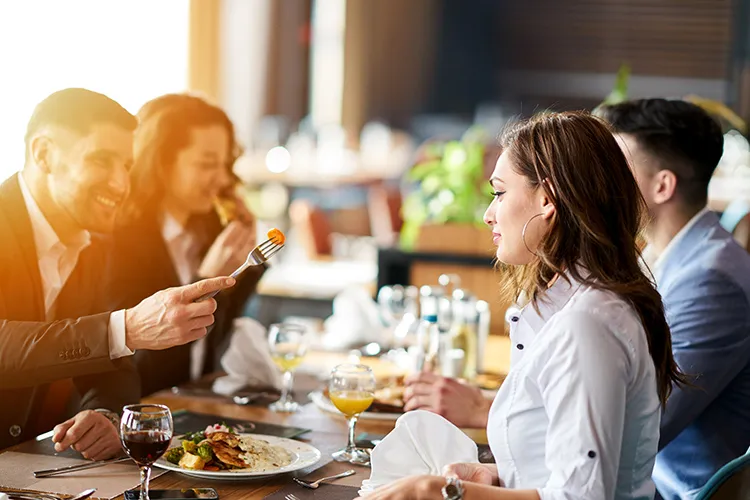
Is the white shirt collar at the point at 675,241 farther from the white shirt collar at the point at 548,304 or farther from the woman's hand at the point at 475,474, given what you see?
the woman's hand at the point at 475,474

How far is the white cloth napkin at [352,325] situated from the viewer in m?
3.04

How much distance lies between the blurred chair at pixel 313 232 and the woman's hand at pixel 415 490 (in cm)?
460

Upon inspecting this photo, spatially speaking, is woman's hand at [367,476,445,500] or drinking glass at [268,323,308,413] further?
drinking glass at [268,323,308,413]

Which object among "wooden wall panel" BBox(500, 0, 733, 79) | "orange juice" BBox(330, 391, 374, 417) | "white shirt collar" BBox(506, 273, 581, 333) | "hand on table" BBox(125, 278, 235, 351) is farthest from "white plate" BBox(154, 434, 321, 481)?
"wooden wall panel" BBox(500, 0, 733, 79)

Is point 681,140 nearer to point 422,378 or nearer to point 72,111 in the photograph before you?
point 422,378

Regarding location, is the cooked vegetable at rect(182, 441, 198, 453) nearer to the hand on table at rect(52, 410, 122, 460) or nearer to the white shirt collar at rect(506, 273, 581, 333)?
the hand on table at rect(52, 410, 122, 460)

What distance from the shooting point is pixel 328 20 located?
10.6m

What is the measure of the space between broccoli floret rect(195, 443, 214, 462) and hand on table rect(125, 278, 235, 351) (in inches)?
7.3

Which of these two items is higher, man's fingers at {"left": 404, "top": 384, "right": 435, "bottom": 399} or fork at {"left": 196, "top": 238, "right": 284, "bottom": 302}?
fork at {"left": 196, "top": 238, "right": 284, "bottom": 302}

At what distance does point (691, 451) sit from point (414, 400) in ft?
2.05

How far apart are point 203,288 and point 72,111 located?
656 millimetres

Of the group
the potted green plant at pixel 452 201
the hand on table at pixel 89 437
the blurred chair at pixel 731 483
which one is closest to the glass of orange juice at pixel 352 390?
the hand on table at pixel 89 437

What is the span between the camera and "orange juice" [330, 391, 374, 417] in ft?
6.00

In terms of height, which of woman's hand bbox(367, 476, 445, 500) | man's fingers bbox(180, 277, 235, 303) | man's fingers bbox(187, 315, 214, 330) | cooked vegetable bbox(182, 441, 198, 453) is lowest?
cooked vegetable bbox(182, 441, 198, 453)
